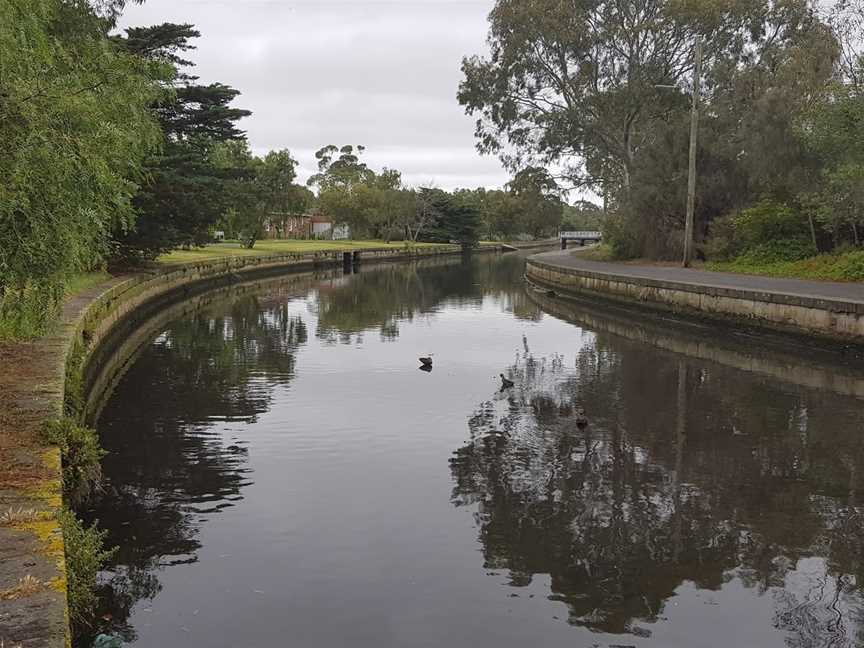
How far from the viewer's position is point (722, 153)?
37250mm

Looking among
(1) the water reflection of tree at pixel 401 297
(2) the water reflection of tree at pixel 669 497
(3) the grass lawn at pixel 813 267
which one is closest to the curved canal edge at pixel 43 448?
(2) the water reflection of tree at pixel 669 497

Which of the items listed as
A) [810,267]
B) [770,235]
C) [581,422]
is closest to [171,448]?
[581,422]

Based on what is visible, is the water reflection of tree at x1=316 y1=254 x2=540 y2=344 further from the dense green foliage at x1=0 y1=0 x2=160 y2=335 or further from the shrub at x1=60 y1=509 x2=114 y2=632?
the shrub at x1=60 y1=509 x2=114 y2=632

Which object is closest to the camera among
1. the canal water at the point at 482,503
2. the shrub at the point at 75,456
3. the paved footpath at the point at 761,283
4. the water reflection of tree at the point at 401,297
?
the canal water at the point at 482,503

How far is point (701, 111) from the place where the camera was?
4053 centimetres

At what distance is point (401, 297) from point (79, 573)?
32154mm

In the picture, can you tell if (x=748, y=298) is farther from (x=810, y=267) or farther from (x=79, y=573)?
(x=79, y=573)

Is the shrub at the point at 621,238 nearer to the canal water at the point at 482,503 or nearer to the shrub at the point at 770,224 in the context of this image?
the shrub at the point at 770,224

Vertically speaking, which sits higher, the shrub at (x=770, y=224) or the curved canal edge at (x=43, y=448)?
the shrub at (x=770, y=224)

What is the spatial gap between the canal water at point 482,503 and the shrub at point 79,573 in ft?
0.87

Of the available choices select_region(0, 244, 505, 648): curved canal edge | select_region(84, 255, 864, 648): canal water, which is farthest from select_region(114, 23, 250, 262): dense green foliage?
select_region(84, 255, 864, 648): canal water

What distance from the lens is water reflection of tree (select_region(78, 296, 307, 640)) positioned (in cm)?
767

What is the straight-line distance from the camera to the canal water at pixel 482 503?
21.8ft

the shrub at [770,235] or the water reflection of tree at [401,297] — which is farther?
the shrub at [770,235]
